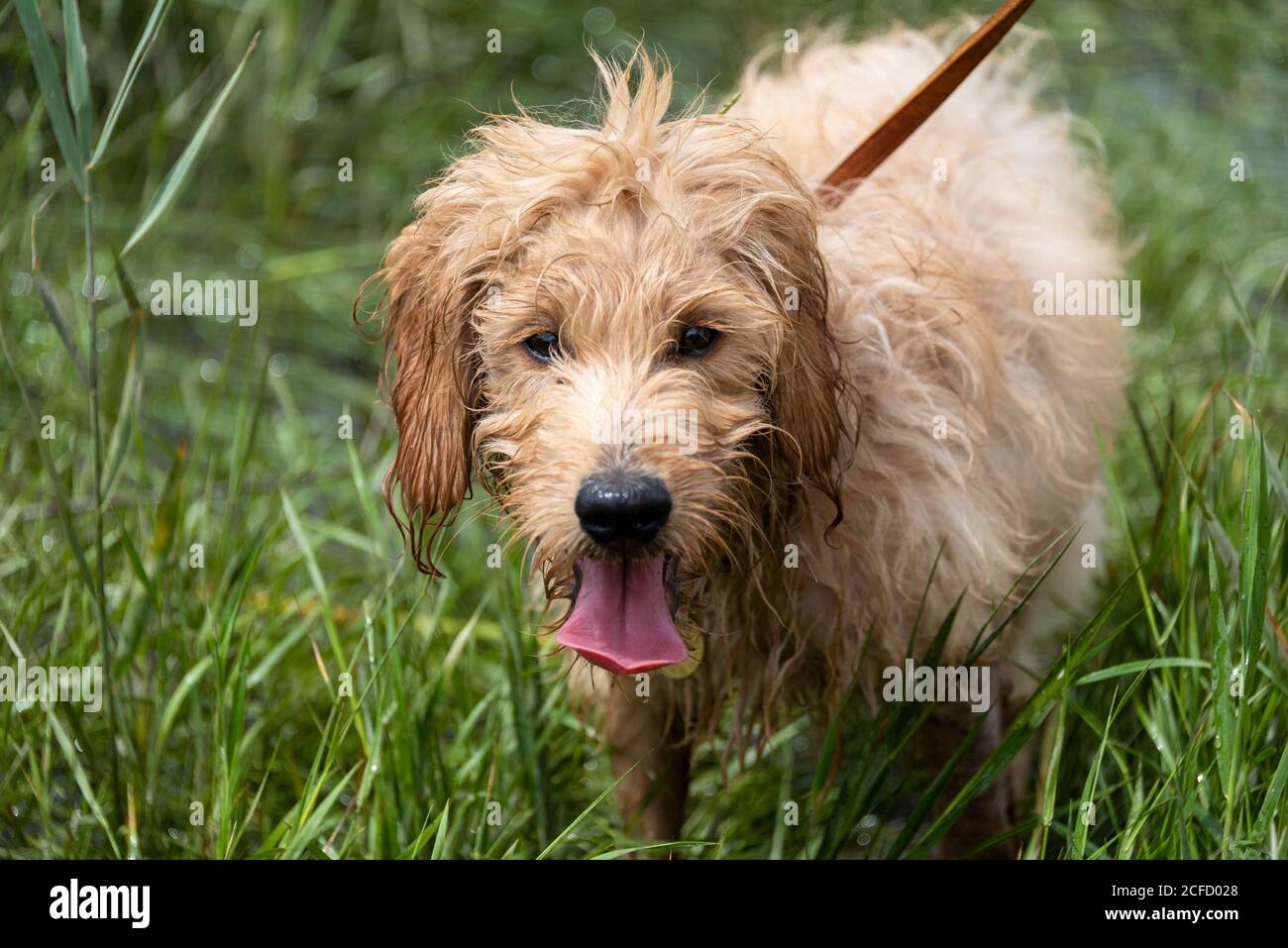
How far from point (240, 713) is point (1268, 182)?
17.5 feet

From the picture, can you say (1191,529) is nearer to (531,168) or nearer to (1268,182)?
(531,168)

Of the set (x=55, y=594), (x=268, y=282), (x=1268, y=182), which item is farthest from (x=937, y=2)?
(x=55, y=594)

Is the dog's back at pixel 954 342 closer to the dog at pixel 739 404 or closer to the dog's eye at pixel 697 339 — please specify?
the dog at pixel 739 404

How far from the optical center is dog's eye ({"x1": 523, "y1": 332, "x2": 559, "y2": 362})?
2.89 metres

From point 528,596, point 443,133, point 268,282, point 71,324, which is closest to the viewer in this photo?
point 528,596

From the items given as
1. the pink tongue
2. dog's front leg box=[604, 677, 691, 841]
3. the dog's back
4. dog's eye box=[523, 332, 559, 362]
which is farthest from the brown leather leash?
dog's front leg box=[604, 677, 691, 841]

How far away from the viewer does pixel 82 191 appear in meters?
2.82

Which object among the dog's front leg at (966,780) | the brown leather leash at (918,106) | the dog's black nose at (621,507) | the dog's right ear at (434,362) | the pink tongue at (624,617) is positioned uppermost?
the brown leather leash at (918,106)

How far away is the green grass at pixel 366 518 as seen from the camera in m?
3.21

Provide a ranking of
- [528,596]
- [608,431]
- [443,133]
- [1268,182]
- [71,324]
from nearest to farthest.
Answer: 1. [608,431]
2. [528,596]
3. [71,324]
4. [1268,182]
5. [443,133]

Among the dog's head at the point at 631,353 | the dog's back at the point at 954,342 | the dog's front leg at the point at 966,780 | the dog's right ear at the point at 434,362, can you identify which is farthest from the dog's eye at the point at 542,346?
the dog's front leg at the point at 966,780

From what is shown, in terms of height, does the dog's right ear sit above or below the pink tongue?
above

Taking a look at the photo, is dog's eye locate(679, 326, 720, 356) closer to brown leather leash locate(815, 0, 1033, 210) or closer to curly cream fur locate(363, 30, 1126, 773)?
curly cream fur locate(363, 30, 1126, 773)

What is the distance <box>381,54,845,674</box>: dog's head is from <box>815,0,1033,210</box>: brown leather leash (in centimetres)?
50
